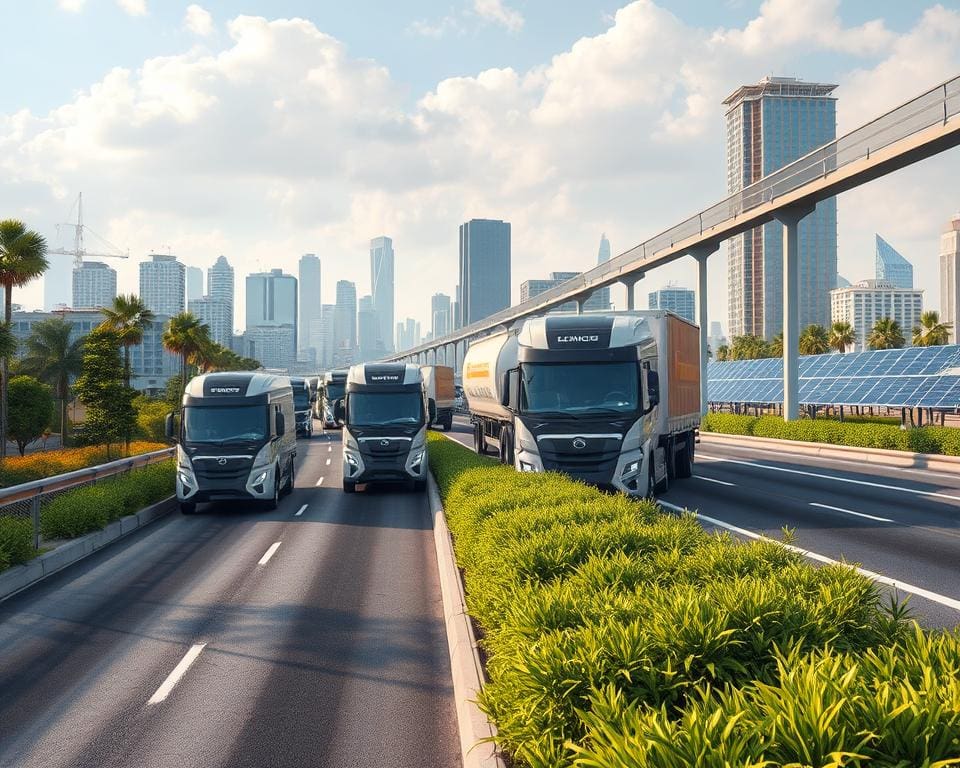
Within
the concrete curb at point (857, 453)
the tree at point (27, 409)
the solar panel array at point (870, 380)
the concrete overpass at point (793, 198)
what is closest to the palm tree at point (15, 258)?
the tree at point (27, 409)

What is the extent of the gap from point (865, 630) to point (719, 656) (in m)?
1.21

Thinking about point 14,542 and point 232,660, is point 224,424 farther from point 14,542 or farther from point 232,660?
point 232,660

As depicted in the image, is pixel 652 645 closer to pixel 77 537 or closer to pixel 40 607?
pixel 40 607

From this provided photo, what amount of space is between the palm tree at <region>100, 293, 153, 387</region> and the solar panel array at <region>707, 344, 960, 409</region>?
36757mm

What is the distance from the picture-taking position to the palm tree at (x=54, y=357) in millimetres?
59938

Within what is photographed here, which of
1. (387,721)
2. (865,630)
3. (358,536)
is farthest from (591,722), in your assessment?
(358,536)

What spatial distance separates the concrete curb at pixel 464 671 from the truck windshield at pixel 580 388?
5.41m

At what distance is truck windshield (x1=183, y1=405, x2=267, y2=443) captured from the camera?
19750 mm

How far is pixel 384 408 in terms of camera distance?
23359 mm

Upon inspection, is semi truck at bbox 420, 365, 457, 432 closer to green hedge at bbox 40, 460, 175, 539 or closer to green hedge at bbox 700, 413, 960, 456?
green hedge at bbox 700, 413, 960, 456

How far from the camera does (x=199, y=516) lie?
1959 centimetres

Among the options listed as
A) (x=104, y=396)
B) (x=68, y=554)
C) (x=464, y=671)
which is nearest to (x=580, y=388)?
(x=68, y=554)

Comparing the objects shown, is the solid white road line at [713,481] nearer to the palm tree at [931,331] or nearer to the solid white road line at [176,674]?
the solid white road line at [176,674]

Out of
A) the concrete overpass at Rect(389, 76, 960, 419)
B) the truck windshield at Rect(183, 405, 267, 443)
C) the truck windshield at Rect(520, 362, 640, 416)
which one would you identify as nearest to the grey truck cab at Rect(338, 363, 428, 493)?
the truck windshield at Rect(183, 405, 267, 443)
